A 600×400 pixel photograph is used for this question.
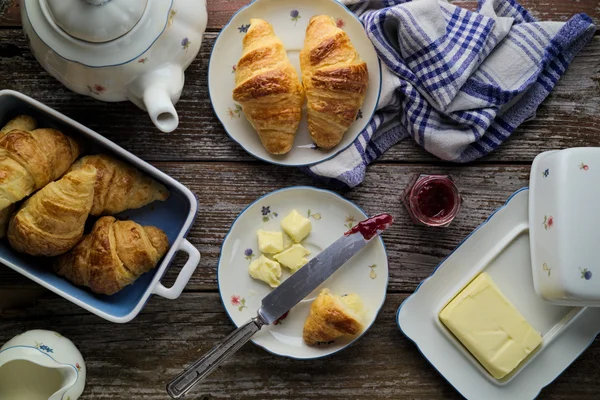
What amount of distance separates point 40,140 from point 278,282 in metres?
0.66

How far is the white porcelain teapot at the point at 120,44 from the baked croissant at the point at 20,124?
0.16 meters

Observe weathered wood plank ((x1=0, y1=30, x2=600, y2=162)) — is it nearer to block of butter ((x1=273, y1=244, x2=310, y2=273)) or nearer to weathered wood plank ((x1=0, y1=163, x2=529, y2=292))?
weathered wood plank ((x1=0, y1=163, x2=529, y2=292))

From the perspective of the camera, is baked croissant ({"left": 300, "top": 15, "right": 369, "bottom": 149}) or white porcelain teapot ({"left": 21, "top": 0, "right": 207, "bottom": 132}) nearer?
white porcelain teapot ({"left": 21, "top": 0, "right": 207, "bottom": 132})

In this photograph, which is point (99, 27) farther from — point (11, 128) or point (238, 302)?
point (238, 302)

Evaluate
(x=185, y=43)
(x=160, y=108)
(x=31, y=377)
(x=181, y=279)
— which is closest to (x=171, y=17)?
(x=185, y=43)

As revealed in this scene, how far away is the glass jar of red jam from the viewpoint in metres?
1.52

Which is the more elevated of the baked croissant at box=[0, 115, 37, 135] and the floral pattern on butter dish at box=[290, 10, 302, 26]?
the floral pattern on butter dish at box=[290, 10, 302, 26]

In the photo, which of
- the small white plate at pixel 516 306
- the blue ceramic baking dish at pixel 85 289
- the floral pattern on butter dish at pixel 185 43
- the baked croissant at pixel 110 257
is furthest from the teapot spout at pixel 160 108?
the small white plate at pixel 516 306

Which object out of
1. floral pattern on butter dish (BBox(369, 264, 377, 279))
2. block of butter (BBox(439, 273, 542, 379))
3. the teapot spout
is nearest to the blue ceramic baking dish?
the teapot spout

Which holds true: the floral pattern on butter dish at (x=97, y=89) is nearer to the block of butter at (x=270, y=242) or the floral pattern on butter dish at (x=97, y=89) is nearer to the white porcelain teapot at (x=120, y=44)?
the white porcelain teapot at (x=120, y=44)

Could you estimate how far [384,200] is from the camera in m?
1.60

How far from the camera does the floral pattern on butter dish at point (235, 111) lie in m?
1.54

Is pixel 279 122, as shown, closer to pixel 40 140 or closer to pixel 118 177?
pixel 118 177

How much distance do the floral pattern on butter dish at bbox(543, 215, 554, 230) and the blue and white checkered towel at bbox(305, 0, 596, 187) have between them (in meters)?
0.23
